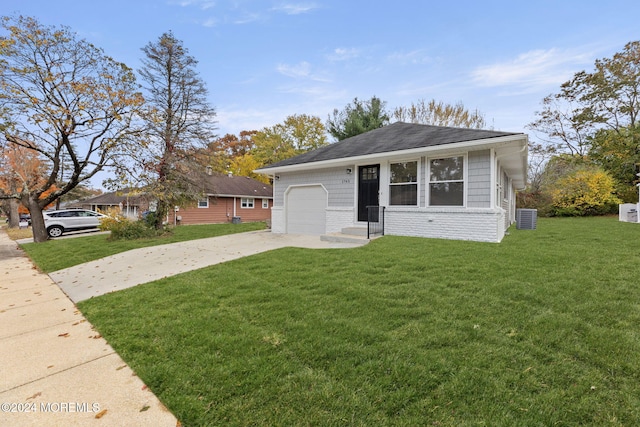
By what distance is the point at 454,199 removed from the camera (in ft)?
26.2

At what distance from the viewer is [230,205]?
23.2 meters

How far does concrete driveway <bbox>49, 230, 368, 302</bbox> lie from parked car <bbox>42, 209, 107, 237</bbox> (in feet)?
31.0

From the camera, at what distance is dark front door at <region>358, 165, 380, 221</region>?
941 cm

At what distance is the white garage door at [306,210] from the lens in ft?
35.7

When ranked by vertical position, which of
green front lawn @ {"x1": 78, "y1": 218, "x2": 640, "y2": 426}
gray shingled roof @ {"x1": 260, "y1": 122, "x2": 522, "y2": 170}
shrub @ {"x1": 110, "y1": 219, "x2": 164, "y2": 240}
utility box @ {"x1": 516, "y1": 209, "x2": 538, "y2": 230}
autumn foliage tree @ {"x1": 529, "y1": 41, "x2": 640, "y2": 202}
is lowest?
green front lawn @ {"x1": 78, "y1": 218, "x2": 640, "y2": 426}

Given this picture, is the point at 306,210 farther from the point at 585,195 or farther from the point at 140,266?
the point at 585,195

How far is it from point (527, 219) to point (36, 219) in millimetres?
20597

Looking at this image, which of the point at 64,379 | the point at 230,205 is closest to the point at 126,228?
the point at 64,379

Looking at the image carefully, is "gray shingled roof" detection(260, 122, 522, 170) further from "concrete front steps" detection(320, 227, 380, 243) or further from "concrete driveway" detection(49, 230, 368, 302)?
"concrete driveway" detection(49, 230, 368, 302)

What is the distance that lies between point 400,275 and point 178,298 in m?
3.27

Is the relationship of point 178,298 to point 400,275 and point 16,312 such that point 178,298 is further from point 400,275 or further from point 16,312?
point 400,275

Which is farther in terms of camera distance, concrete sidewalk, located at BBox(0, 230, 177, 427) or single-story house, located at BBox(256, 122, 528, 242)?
single-story house, located at BBox(256, 122, 528, 242)

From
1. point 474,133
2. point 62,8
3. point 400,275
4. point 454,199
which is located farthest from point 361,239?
point 62,8

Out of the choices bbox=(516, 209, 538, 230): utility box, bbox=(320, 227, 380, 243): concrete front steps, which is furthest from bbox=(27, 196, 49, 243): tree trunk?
bbox=(516, 209, 538, 230): utility box
